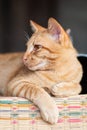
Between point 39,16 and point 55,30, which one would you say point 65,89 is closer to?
point 55,30

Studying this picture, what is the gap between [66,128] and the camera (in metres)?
1.49

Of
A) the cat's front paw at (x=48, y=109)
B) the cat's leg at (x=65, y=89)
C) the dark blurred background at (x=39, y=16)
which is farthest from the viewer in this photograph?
the dark blurred background at (x=39, y=16)

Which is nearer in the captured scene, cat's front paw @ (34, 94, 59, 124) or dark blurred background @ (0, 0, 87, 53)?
cat's front paw @ (34, 94, 59, 124)

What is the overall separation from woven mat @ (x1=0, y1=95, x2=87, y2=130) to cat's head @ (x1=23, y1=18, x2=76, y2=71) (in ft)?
0.65

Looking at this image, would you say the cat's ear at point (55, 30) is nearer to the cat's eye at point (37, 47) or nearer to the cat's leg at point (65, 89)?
the cat's eye at point (37, 47)

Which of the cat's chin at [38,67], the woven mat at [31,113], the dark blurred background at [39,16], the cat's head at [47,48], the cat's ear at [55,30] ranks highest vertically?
the cat's ear at [55,30]

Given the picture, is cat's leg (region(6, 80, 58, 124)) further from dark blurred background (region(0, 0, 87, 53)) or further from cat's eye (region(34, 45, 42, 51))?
dark blurred background (region(0, 0, 87, 53))

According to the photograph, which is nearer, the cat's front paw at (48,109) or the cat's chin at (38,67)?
the cat's front paw at (48,109)

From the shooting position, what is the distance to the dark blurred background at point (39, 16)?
447 centimetres

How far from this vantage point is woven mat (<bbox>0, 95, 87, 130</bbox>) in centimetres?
145

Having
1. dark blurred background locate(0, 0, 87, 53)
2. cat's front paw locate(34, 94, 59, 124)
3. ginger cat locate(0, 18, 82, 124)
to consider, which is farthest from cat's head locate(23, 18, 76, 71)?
dark blurred background locate(0, 0, 87, 53)

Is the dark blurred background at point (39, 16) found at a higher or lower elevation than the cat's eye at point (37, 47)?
lower

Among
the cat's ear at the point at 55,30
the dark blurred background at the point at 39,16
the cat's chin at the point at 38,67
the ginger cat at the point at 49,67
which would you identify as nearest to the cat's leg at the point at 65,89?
the ginger cat at the point at 49,67

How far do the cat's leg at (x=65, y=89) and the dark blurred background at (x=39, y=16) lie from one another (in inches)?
110
